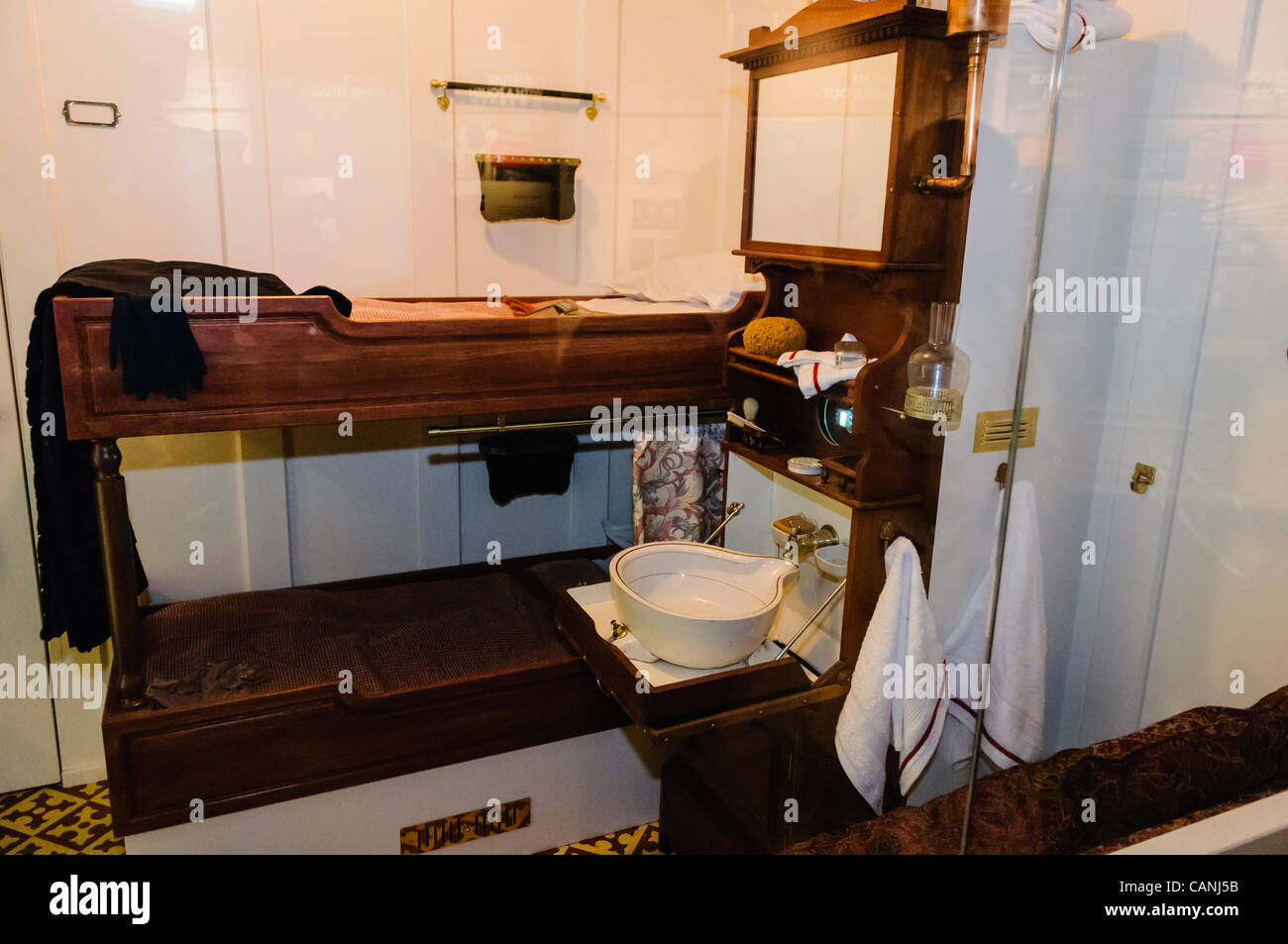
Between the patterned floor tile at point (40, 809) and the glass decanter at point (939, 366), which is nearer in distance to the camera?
the glass decanter at point (939, 366)

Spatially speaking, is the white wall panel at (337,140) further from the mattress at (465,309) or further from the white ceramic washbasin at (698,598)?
the white ceramic washbasin at (698,598)

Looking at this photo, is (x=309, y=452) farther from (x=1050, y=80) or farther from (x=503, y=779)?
(x=1050, y=80)

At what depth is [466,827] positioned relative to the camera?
7.59 ft

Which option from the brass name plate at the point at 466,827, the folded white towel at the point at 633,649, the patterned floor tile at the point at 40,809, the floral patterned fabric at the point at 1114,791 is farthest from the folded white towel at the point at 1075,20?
the patterned floor tile at the point at 40,809

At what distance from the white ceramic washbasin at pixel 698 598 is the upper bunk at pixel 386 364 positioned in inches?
17.3

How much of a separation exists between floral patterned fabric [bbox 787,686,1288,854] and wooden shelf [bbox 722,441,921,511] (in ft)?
1.90

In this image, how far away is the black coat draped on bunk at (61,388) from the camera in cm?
175

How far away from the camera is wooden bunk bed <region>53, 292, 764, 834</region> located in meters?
1.87

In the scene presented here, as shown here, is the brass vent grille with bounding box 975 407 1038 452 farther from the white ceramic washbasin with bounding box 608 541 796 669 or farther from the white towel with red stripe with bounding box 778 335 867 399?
the white ceramic washbasin with bounding box 608 541 796 669

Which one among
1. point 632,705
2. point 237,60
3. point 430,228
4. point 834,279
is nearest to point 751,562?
point 632,705

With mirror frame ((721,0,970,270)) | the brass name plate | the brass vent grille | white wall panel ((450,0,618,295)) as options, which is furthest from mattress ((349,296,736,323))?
the brass name plate
